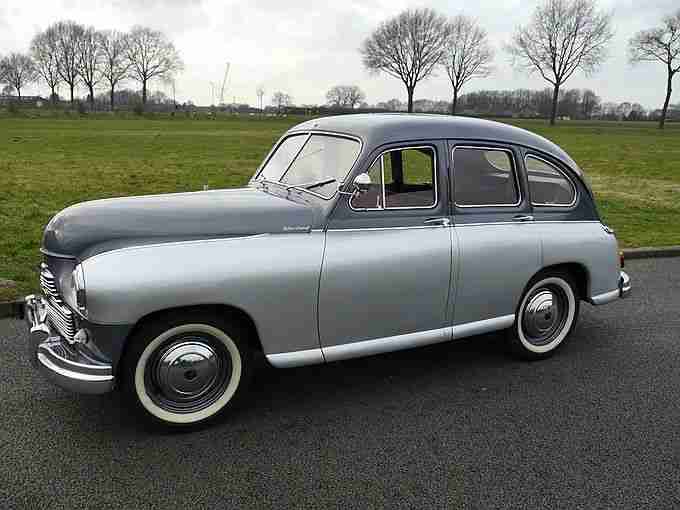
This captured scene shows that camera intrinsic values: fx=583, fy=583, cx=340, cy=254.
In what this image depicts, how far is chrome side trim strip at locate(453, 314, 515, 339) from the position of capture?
4117 mm

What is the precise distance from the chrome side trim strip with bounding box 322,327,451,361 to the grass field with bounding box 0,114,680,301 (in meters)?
3.35

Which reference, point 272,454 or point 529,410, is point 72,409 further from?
point 529,410

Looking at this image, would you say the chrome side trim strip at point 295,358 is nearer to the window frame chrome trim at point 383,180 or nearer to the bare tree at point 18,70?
the window frame chrome trim at point 383,180

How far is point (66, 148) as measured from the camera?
2041 centimetres

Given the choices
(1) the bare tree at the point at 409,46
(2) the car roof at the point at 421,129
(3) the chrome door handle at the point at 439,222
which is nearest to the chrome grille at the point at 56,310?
(2) the car roof at the point at 421,129

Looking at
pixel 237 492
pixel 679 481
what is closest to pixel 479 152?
pixel 679 481

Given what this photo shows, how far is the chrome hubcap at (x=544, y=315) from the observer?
451cm

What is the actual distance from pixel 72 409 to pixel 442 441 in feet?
7.39

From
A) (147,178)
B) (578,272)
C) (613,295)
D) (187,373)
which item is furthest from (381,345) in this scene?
(147,178)

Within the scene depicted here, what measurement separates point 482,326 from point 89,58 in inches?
3125

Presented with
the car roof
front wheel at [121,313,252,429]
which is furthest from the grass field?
the car roof

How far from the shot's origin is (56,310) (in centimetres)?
341

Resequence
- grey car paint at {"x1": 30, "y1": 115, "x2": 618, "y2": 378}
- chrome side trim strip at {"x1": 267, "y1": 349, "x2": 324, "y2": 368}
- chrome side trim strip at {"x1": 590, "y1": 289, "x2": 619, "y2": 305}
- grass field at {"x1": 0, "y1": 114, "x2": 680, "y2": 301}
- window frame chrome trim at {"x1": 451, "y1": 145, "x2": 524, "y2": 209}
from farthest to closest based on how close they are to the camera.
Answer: grass field at {"x1": 0, "y1": 114, "x2": 680, "y2": 301} → chrome side trim strip at {"x1": 590, "y1": 289, "x2": 619, "y2": 305} → window frame chrome trim at {"x1": 451, "y1": 145, "x2": 524, "y2": 209} → chrome side trim strip at {"x1": 267, "y1": 349, "x2": 324, "y2": 368} → grey car paint at {"x1": 30, "y1": 115, "x2": 618, "y2": 378}

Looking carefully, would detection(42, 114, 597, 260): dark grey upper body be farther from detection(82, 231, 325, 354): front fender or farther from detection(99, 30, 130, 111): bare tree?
detection(99, 30, 130, 111): bare tree
